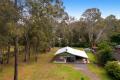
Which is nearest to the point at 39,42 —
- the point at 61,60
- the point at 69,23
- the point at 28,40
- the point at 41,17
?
the point at 28,40

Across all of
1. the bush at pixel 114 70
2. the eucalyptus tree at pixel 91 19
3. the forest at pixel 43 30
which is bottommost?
the bush at pixel 114 70

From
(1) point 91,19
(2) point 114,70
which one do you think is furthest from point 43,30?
(1) point 91,19

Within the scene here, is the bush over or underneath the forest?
underneath

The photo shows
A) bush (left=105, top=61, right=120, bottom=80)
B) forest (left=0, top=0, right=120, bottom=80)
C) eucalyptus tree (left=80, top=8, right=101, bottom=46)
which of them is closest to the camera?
forest (left=0, top=0, right=120, bottom=80)

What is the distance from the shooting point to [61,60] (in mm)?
41250

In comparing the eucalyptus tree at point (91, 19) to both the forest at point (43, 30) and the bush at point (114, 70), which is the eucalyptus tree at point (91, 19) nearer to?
the forest at point (43, 30)

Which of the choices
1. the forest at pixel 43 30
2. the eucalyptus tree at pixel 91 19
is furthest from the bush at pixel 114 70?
the eucalyptus tree at pixel 91 19

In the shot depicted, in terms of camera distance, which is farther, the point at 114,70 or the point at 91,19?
the point at 91,19

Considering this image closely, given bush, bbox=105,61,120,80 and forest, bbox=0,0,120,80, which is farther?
bush, bbox=105,61,120,80

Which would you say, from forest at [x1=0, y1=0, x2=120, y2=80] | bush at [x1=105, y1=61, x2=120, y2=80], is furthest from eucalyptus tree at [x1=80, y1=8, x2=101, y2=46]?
bush at [x1=105, y1=61, x2=120, y2=80]

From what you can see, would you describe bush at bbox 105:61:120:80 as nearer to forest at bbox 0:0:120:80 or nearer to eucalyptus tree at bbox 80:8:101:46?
forest at bbox 0:0:120:80

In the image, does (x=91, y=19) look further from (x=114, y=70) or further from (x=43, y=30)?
(x=114, y=70)

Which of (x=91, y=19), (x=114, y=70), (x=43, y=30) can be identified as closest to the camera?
(x=114, y=70)

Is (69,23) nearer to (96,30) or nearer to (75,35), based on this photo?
(75,35)
